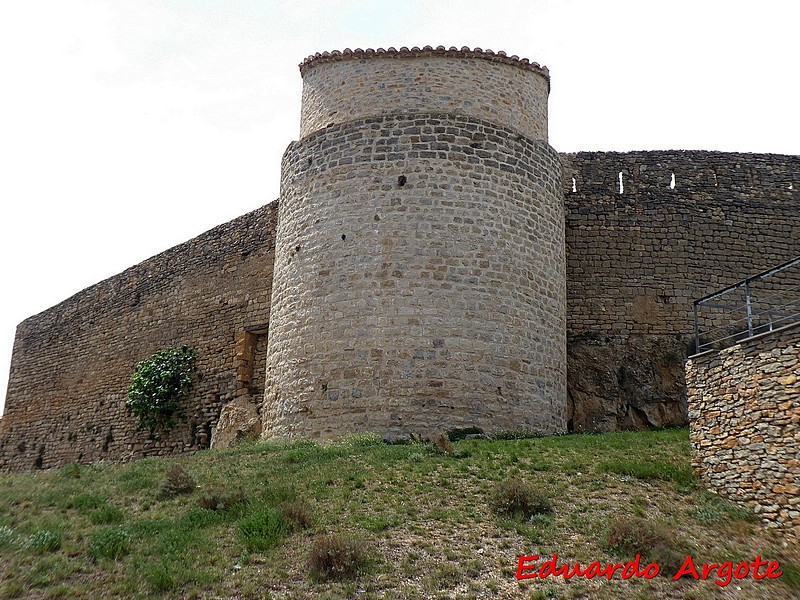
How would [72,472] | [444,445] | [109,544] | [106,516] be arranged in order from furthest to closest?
1. [72,472]
2. [444,445]
3. [106,516]
4. [109,544]

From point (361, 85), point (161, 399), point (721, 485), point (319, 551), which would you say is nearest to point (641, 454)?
point (721, 485)

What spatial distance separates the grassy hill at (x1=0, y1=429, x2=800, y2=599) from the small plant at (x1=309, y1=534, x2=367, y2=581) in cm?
1

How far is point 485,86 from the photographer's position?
46.1ft

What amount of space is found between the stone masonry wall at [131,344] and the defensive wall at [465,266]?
0.09 m

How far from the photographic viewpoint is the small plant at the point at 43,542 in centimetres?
779

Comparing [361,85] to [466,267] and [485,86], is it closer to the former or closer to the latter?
[485,86]

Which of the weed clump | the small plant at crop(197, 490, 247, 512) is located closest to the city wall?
the weed clump

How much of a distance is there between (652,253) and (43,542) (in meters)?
12.4

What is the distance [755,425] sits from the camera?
825 centimetres

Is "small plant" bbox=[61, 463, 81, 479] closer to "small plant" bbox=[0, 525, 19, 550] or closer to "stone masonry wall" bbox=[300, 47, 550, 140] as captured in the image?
"small plant" bbox=[0, 525, 19, 550]

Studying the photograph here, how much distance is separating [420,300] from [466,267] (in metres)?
0.94

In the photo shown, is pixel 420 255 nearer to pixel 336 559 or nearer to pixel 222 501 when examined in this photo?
pixel 222 501

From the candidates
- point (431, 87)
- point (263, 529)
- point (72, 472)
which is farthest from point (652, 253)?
point (72, 472)

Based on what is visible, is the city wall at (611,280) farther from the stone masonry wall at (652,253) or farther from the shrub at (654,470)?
the shrub at (654,470)
